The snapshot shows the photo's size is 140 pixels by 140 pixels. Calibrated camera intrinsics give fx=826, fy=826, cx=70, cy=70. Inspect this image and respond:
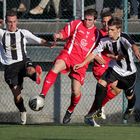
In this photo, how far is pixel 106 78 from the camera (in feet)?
44.8

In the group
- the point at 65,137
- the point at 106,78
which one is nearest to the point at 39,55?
the point at 106,78

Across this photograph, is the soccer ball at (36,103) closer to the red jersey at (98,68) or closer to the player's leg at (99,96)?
the player's leg at (99,96)

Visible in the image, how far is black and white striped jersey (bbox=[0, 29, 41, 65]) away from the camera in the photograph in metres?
14.5

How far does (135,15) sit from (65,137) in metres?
5.53

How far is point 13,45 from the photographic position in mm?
14578

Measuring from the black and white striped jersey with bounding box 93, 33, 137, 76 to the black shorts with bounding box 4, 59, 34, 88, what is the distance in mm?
1594

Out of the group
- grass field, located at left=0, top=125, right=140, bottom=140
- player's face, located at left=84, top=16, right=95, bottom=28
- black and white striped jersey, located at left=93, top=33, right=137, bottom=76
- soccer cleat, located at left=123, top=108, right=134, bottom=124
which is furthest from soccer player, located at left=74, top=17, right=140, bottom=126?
grass field, located at left=0, top=125, right=140, bottom=140

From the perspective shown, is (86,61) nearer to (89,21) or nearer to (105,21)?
(89,21)

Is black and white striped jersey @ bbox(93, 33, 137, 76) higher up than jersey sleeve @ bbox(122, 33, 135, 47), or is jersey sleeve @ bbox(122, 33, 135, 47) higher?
jersey sleeve @ bbox(122, 33, 135, 47)

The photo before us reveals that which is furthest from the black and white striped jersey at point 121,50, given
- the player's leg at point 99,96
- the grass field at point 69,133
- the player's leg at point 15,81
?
the player's leg at point 15,81

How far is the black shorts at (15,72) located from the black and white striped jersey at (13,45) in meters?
0.07

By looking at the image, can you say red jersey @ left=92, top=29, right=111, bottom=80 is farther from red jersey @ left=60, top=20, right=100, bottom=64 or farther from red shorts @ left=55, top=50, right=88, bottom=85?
red shorts @ left=55, top=50, right=88, bottom=85

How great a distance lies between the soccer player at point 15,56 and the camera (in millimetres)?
14422

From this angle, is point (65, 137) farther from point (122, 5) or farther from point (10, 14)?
point (122, 5)
